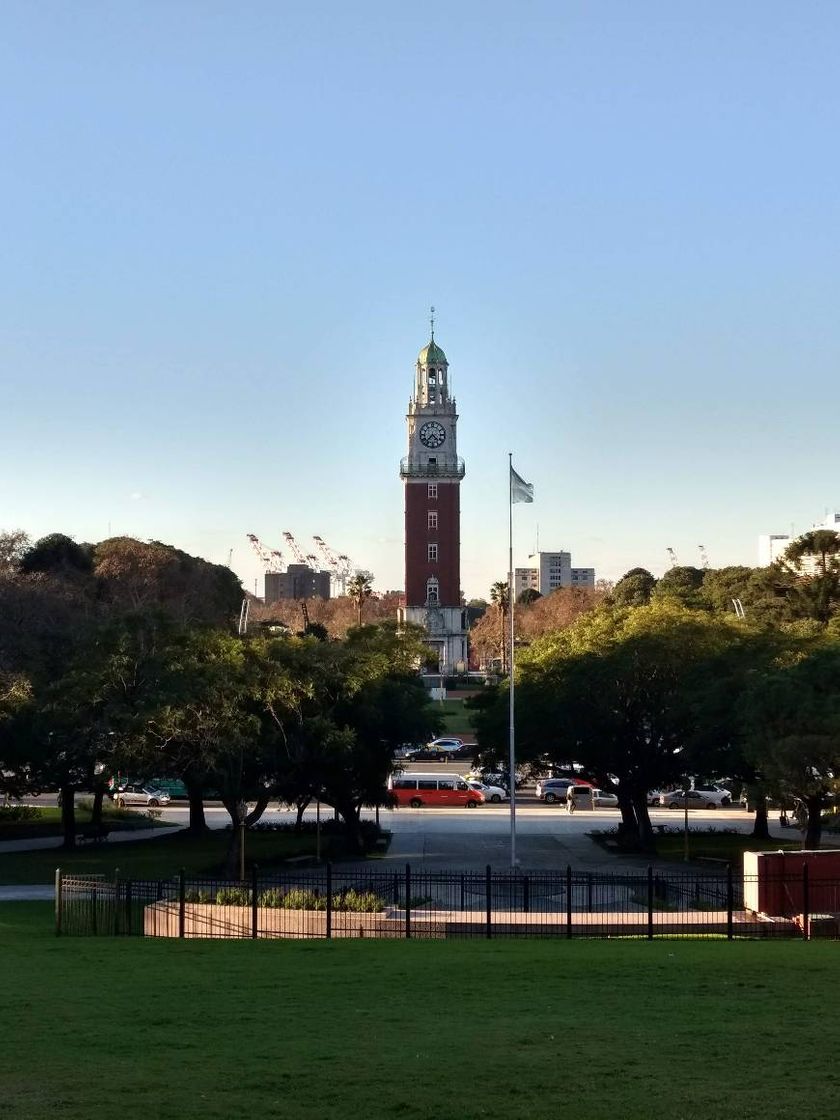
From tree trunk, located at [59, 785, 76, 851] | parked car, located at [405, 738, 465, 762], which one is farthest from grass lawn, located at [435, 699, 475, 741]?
tree trunk, located at [59, 785, 76, 851]

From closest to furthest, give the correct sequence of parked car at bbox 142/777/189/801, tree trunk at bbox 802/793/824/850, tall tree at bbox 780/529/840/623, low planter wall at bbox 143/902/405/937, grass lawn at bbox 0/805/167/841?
1. low planter wall at bbox 143/902/405/937
2. tree trunk at bbox 802/793/824/850
3. grass lawn at bbox 0/805/167/841
4. parked car at bbox 142/777/189/801
5. tall tree at bbox 780/529/840/623

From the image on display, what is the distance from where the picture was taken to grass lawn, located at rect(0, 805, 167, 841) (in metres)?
54.3

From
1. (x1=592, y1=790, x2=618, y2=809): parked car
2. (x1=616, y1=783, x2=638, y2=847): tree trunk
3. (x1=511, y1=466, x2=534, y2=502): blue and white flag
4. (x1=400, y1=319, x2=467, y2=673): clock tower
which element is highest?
(x1=400, y1=319, x2=467, y2=673): clock tower

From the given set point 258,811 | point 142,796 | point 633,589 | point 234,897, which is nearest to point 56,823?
point 142,796

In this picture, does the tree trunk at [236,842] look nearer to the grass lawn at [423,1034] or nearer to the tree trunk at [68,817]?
the tree trunk at [68,817]

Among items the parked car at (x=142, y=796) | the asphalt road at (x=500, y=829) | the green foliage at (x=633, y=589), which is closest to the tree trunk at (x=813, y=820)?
the asphalt road at (x=500, y=829)

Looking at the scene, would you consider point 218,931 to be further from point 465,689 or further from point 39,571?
point 465,689

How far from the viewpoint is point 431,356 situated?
165m

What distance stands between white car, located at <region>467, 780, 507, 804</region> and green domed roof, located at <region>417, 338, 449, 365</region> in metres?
99.5

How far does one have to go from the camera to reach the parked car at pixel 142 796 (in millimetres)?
68062

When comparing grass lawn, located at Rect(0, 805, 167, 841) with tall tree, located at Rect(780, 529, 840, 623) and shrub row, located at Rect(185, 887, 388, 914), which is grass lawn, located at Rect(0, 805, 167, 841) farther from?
tall tree, located at Rect(780, 529, 840, 623)

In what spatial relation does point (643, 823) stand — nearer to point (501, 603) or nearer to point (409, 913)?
point (409, 913)

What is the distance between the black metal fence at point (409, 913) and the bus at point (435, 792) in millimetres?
36710

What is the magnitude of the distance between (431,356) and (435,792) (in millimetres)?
103207
